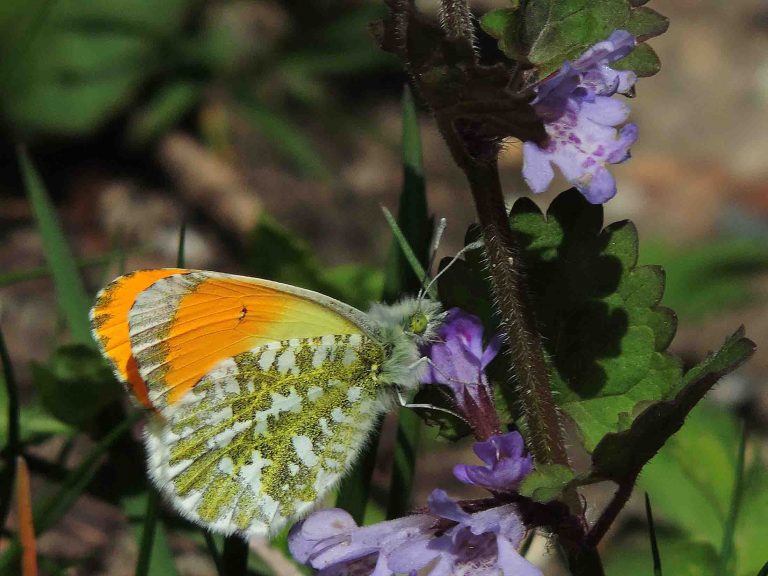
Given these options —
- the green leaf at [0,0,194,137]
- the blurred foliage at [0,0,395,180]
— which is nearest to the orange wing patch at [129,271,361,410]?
the blurred foliage at [0,0,395,180]

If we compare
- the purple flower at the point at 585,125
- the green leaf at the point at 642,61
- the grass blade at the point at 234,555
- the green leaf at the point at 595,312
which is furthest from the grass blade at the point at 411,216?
the purple flower at the point at 585,125

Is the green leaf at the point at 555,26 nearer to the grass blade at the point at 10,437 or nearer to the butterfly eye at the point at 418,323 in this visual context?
the butterfly eye at the point at 418,323

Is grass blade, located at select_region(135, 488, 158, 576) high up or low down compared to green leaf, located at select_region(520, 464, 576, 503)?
down

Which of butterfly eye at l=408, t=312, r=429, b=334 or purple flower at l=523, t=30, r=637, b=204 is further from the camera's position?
butterfly eye at l=408, t=312, r=429, b=334

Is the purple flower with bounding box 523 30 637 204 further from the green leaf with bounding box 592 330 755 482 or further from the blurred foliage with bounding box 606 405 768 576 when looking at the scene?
the blurred foliage with bounding box 606 405 768 576

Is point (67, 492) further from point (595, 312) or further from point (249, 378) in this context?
point (595, 312)

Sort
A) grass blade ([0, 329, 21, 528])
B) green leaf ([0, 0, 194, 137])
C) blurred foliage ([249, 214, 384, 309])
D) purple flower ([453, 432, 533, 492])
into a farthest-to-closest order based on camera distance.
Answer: green leaf ([0, 0, 194, 137]) < blurred foliage ([249, 214, 384, 309]) < grass blade ([0, 329, 21, 528]) < purple flower ([453, 432, 533, 492])

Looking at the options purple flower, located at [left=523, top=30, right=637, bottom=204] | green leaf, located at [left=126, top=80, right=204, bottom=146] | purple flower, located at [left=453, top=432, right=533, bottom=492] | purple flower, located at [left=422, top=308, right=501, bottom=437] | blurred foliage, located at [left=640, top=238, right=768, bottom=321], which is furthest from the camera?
green leaf, located at [left=126, top=80, right=204, bottom=146]
